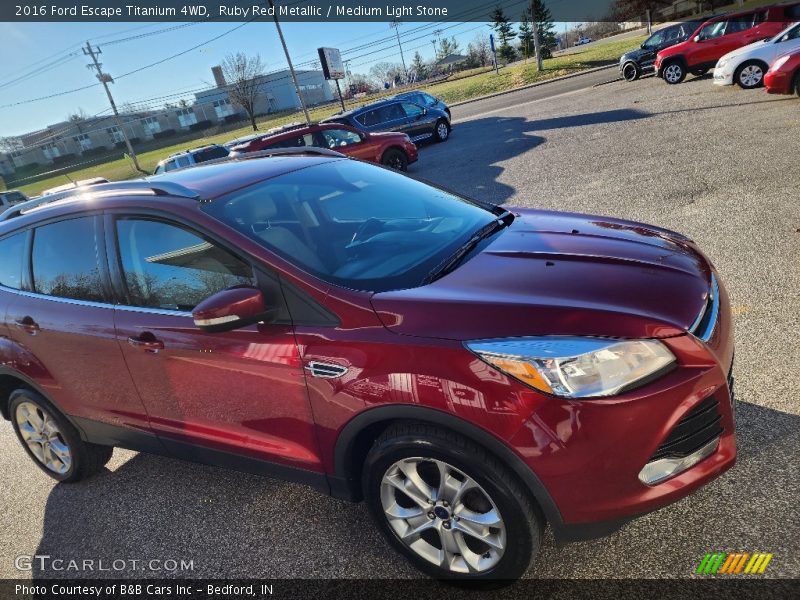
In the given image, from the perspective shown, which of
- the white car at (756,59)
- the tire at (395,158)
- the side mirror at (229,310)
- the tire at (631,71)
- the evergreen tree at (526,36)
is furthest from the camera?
the evergreen tree at (526,36)

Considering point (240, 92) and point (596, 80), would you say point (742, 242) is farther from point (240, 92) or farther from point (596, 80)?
point (240, 92)

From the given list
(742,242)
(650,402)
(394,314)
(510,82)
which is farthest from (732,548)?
(510,82)

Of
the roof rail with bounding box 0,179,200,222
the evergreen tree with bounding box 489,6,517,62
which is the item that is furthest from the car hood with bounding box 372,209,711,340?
the evergreen tree with bounding box 489,6,517,62

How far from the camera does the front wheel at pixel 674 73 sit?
15.9 m

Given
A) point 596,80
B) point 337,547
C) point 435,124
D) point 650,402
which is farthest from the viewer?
point 596,80

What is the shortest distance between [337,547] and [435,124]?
1638 centimetres

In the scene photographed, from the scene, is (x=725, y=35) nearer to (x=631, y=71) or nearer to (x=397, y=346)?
(x=631, y=71)

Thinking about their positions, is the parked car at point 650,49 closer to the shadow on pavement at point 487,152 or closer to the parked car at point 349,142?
the shadow on pavement at point 487,152

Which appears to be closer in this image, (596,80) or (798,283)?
(798,283)

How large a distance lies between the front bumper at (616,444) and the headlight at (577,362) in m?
0.04

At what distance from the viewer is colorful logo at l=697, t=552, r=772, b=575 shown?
2.07 meters

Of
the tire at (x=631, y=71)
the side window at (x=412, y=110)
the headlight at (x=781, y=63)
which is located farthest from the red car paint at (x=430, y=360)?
the tire at (x=631, y=71)

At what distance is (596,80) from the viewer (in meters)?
21.9

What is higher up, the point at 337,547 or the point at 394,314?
the point at 394,314
